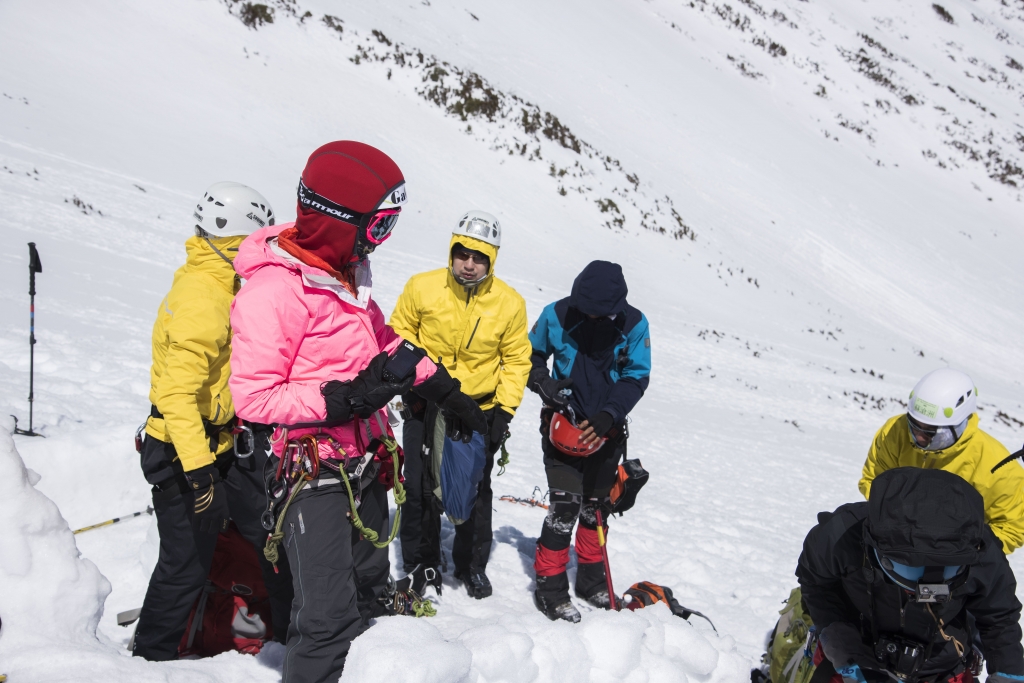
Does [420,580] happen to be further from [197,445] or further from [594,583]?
[197,445]

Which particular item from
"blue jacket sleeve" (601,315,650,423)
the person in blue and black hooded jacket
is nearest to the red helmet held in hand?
the person in blue and black hooded jacket

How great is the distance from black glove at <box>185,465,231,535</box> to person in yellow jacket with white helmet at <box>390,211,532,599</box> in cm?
112

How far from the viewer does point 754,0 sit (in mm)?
47969

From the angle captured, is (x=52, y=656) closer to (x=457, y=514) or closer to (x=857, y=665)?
(x=457, y=514)

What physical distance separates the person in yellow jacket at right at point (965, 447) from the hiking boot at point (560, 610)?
1.87 m

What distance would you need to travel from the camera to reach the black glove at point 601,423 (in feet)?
13.7

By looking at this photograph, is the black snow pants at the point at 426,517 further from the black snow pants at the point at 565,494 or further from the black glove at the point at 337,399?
the black glove at the point at 337,399

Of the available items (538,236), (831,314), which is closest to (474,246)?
(538,236)

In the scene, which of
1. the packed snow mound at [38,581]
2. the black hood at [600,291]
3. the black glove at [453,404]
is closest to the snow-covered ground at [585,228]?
the packed snow mound at [38,581]

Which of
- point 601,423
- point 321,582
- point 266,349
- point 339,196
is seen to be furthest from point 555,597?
point 339,196

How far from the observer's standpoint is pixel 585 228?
23672 millimetres

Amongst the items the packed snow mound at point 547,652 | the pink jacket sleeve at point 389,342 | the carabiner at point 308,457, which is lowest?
the packed snow mound at point 547,652

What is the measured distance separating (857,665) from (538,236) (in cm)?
1951

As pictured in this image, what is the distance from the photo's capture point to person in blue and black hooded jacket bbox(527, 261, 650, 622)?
170 inches
